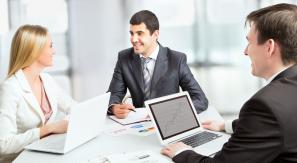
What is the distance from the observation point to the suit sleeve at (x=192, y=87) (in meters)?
2.29

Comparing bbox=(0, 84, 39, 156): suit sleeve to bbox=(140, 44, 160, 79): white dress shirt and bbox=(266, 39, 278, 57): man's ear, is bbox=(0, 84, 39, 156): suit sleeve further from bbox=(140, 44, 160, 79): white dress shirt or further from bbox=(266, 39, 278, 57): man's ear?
bbox=(266, 39, 278, 57): man's ear

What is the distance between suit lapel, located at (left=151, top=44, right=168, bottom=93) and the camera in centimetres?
260

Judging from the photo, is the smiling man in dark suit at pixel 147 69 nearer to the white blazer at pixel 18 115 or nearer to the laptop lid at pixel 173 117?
the white blazer at pixel 18 115

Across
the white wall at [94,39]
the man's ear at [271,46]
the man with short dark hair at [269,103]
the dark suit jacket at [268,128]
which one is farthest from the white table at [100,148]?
the white wall at [94,39]

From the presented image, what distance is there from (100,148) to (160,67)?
1106 millimetres

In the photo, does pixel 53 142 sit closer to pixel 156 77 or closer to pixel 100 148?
pixel 100 148

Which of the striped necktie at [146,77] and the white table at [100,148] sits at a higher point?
the striped necktie at [146,77]

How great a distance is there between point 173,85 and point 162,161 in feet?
4.05

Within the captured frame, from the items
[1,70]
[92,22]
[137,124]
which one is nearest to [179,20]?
[92,22]

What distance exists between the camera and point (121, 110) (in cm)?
217

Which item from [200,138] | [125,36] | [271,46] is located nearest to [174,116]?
[200,138]

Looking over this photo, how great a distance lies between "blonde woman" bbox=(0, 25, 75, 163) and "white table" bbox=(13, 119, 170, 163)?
214mm

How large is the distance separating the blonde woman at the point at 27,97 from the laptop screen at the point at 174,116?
0.51m

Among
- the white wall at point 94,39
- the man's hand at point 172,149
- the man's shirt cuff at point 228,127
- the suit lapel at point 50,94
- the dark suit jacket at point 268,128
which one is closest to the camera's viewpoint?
the dark suit jacket at point 268,128
